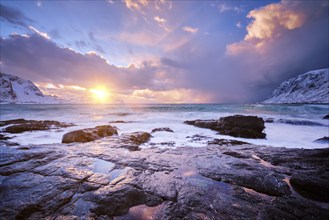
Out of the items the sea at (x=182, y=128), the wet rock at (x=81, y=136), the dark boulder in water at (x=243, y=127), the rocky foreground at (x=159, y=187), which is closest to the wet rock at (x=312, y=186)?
the rocky foreground at (x=159, y=187)

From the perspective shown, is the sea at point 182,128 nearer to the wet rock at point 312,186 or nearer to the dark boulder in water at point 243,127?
the dark boulder in water at point 243,127

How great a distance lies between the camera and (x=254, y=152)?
6.95 m

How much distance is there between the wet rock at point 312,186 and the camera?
11.9 ft

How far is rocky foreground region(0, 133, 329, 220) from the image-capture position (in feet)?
10.0

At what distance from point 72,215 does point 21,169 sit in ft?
10.2

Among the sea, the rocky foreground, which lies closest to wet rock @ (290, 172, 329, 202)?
the rocky foreground

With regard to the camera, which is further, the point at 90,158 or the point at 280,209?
the point at 90,158

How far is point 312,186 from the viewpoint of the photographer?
3.86m

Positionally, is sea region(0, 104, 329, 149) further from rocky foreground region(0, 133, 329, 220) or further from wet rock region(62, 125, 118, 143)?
rocky foreground region(0, 133, 329, 220)

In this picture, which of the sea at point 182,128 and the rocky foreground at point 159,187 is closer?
the rocky foreground at point 159,187

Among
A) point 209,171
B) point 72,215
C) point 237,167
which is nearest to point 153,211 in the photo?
point 72,215

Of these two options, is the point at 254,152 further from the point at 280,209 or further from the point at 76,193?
the point at 76,193

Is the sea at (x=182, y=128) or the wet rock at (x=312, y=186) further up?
the wet rock at (x=312, y=186)

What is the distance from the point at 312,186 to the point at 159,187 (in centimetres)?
387
